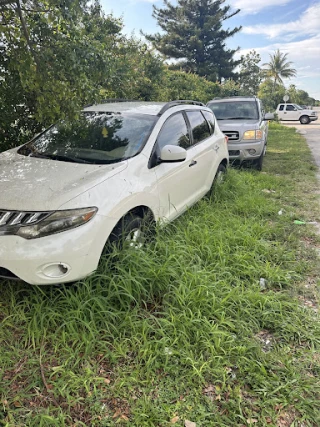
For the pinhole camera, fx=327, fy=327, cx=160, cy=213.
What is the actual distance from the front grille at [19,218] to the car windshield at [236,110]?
6.76m

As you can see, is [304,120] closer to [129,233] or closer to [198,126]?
[198,126]

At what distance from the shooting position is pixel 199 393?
6.58 feet

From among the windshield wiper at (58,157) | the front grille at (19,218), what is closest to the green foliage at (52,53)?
the windshield wiper at (58,157)

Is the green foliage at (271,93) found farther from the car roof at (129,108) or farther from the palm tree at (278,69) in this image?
the car roof at (129,108)

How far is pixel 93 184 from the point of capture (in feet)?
8.64

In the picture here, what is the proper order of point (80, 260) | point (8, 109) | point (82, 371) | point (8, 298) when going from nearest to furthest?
point (82, 371) → point (80, 260) → point (8, 298) → point (8, 109)

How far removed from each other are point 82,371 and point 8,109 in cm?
369

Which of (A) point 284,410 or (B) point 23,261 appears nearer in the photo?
(A) point 284,410

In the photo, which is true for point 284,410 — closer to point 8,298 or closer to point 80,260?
point 80,260

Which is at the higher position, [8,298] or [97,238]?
[97,238]

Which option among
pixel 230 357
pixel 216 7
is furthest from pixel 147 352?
pixel 216 7

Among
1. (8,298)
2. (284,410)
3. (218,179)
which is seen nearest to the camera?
(284,410)

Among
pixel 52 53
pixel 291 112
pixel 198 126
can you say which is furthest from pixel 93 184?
pixel 291 112

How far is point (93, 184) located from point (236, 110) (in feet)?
22.0
